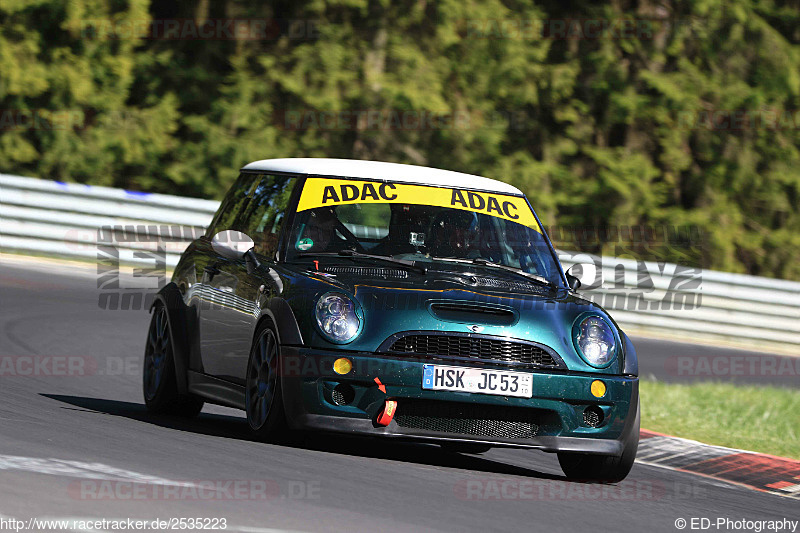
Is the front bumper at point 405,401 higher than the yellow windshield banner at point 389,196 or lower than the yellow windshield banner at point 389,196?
lower

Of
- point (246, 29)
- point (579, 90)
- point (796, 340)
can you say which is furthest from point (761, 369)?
point (246, 29)

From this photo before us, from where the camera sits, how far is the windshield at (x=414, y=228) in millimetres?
7726

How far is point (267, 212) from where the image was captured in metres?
8.13

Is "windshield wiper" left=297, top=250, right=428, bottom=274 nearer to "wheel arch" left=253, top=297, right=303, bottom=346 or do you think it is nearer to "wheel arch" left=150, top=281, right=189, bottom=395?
"wheel arch" left=253, top=297, right=303, bottom=346

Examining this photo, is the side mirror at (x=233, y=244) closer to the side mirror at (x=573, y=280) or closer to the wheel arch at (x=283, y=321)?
the wheel arch at (x=283, y=321)

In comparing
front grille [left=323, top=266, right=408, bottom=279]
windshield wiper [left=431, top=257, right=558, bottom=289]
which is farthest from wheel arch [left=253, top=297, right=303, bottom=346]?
windshield wiper [left=431, top=257, right=558, bottom=289]

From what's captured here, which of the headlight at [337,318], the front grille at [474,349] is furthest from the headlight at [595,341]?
the headlight at [337,318]

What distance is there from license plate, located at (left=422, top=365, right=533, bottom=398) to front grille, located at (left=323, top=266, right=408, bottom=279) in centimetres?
72

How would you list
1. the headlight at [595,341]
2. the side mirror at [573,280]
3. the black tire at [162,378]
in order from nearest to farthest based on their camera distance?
the headlight at [595,341] < the side mirror at [573,280] < the black tire at [162,378]

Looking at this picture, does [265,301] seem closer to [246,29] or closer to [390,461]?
[390,461]

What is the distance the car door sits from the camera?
749 cm

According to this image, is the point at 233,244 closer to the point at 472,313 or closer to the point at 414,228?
the point at 414,228

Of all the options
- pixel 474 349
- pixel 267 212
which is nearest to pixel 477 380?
pixel 474 349

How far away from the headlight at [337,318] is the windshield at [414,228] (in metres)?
0.83
